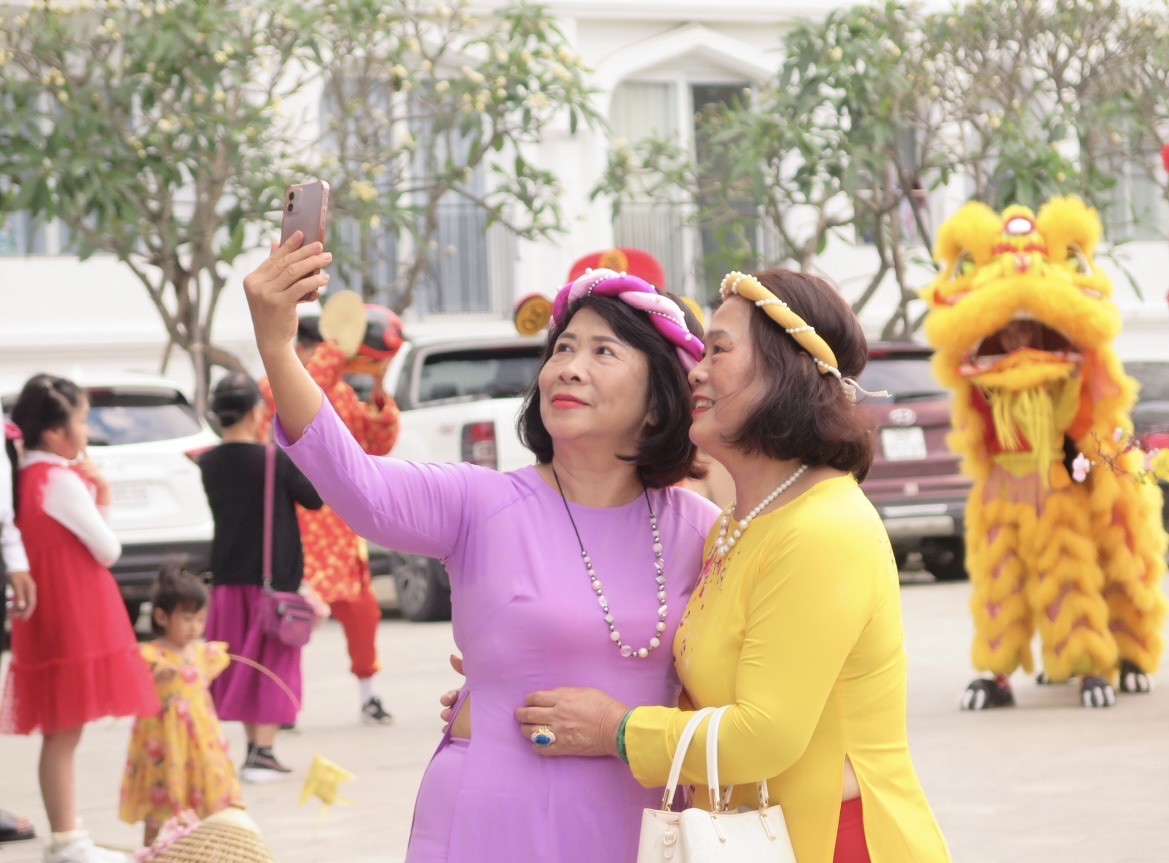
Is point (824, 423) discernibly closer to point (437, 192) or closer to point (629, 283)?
point (629, 283)

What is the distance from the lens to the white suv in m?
10.9

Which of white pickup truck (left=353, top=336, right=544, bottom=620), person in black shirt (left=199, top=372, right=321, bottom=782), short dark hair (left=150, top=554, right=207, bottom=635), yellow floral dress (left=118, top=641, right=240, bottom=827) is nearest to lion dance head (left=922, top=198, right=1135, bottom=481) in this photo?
person in black shirt (left=199, top=372, right=321, bottom=782)

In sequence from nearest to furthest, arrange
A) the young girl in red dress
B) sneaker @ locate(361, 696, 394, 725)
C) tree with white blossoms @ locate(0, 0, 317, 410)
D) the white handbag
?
the white handbag → the young girl in red dress → sneaker @ locate(361, 696, 394, 725) → tree with white blossoms @ locate(0, 0, 317, 410)

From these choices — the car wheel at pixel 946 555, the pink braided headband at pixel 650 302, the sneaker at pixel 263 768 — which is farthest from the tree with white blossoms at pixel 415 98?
the pink braided headband at pixel 650 302

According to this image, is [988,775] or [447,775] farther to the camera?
[988,775]

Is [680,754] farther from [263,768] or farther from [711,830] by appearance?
[263,768]

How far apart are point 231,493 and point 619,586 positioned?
16.4 feet

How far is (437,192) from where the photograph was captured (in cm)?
1581

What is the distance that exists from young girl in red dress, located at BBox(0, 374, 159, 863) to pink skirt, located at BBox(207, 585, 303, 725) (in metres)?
1.19

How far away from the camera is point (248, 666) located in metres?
7.44

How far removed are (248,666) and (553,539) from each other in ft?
15.6

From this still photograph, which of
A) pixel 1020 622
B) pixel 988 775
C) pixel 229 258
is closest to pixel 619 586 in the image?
pixel 988 775

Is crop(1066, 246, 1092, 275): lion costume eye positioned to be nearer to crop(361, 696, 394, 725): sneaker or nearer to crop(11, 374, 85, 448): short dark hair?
crop(361, 696, 394, 725): sneaker

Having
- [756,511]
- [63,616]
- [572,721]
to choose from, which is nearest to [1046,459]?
[63,616]
